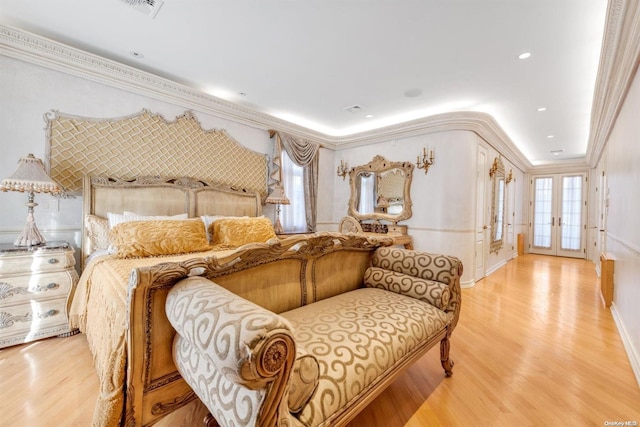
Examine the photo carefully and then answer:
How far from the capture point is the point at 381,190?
15.0ft

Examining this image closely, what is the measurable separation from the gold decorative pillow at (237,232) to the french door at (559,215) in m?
7.90

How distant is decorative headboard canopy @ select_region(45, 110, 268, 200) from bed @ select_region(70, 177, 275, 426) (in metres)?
0.16

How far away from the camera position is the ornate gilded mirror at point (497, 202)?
4.70m

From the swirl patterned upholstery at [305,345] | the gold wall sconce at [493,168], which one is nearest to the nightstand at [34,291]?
the swirl patterned upholstery at [305,345]

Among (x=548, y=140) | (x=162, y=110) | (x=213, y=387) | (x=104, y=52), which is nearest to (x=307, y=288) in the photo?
(x=213, y=387)

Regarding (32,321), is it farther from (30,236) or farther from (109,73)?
(109,73)

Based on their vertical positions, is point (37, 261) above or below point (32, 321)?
above

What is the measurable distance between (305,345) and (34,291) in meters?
2.43

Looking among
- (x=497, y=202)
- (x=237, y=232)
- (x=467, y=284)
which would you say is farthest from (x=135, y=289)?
(x=497, y=202)

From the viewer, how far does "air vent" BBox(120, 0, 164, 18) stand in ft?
6.19

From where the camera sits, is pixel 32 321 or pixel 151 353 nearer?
pixel 151 353

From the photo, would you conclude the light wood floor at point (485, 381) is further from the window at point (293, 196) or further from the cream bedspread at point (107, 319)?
the window at point (293, 196)

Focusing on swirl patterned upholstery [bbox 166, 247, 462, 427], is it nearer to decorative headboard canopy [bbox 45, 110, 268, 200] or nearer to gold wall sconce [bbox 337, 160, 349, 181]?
decorative headboard canopy [bbox 45, 110, 268, 200]

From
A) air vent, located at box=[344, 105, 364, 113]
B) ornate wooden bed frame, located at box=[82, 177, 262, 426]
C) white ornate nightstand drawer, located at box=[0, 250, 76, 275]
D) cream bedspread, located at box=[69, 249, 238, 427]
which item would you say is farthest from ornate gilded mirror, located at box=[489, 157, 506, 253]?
white ornate nightstand drawer, located at box=[0, 250, 76, 275]
